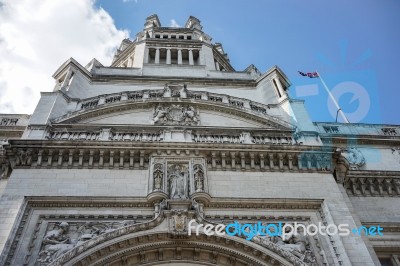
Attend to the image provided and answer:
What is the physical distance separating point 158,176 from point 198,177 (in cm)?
145

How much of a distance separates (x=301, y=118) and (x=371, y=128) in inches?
219

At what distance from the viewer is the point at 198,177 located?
15.2 metres

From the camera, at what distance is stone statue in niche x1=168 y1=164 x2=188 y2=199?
14.7m

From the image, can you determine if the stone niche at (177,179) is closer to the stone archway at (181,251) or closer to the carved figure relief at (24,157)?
the stone archway at (181,251)

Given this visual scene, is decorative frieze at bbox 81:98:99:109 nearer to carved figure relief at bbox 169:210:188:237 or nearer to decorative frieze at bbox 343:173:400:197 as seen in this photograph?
carved figure relief at bbox 169:210:188:237

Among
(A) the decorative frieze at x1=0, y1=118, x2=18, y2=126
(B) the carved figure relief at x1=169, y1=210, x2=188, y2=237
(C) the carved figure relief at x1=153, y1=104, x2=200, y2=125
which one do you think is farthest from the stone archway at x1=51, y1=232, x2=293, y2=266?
(A) the decorative frieze at x1=0, y1=118, x2=18, y2=126

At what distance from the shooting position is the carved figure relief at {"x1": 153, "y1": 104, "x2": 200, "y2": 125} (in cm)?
1952

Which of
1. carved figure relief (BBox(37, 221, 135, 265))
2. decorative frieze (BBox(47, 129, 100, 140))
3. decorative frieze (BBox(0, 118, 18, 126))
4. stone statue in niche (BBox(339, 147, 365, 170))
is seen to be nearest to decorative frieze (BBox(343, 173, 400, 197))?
stone statue in niche (BBox(339, 147, 365, 170))

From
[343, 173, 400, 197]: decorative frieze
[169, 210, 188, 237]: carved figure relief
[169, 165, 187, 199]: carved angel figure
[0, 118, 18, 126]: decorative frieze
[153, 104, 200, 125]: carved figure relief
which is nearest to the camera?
[169, 210, 188, 237]: carved figure relief

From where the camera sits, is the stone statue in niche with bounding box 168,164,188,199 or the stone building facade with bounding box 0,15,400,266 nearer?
the stone building facade with bounding box 0,15,400,266

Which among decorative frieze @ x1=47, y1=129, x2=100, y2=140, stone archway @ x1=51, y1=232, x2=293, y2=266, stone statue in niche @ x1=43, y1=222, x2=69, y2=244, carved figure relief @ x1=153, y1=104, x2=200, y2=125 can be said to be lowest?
stone archway @ x1=51, y1=232, x2=293, y2=266

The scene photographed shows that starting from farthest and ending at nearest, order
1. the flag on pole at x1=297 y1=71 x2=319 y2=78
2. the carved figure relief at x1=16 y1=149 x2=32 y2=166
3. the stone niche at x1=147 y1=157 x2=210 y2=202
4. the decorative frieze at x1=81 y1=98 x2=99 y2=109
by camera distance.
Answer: the flag on pole at x1=297 y1=71 x2=319 y2=78 → the decorative frieze at x1=81 y1=98 x2=99 y2=109 → the carved figure relief at x1=16 y1=149 x2=32 y2=166 → the stone niche at x1=147 y1=157 x2=210 y2=202

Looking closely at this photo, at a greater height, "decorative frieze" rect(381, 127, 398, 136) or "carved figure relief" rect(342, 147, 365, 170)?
"decorative frieze" rect(381, 127, 398, 136)

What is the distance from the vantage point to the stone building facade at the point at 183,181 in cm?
1324
